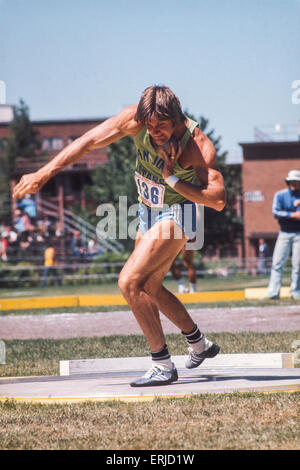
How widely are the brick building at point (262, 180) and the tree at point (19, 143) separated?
26.7 metres

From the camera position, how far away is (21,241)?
97.1ft

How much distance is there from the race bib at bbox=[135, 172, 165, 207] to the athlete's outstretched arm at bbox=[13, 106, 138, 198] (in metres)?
0.34

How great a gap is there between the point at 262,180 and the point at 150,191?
42867 mm

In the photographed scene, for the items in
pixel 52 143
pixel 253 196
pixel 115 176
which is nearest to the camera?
pixel 115 176

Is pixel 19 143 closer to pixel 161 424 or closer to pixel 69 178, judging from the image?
pixel 69 178

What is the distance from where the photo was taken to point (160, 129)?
4336 mm

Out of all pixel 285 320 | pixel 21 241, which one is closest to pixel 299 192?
pixel 285 320

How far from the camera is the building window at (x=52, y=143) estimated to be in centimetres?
6912

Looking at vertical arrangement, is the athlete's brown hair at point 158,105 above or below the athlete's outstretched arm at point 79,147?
above

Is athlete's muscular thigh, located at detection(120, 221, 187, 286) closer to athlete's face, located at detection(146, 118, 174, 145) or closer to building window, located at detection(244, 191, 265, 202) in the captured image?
athlete's face, located at detection(146, 118, 174, 145)

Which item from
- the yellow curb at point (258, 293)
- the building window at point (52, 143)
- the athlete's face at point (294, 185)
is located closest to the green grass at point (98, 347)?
the athlete's face at point (294, 185)

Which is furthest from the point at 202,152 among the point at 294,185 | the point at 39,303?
the point at 39,303

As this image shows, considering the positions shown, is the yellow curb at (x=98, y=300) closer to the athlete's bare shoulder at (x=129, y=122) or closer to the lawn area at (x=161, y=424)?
the athlete's bare shoulder at (x=129, y=122)
